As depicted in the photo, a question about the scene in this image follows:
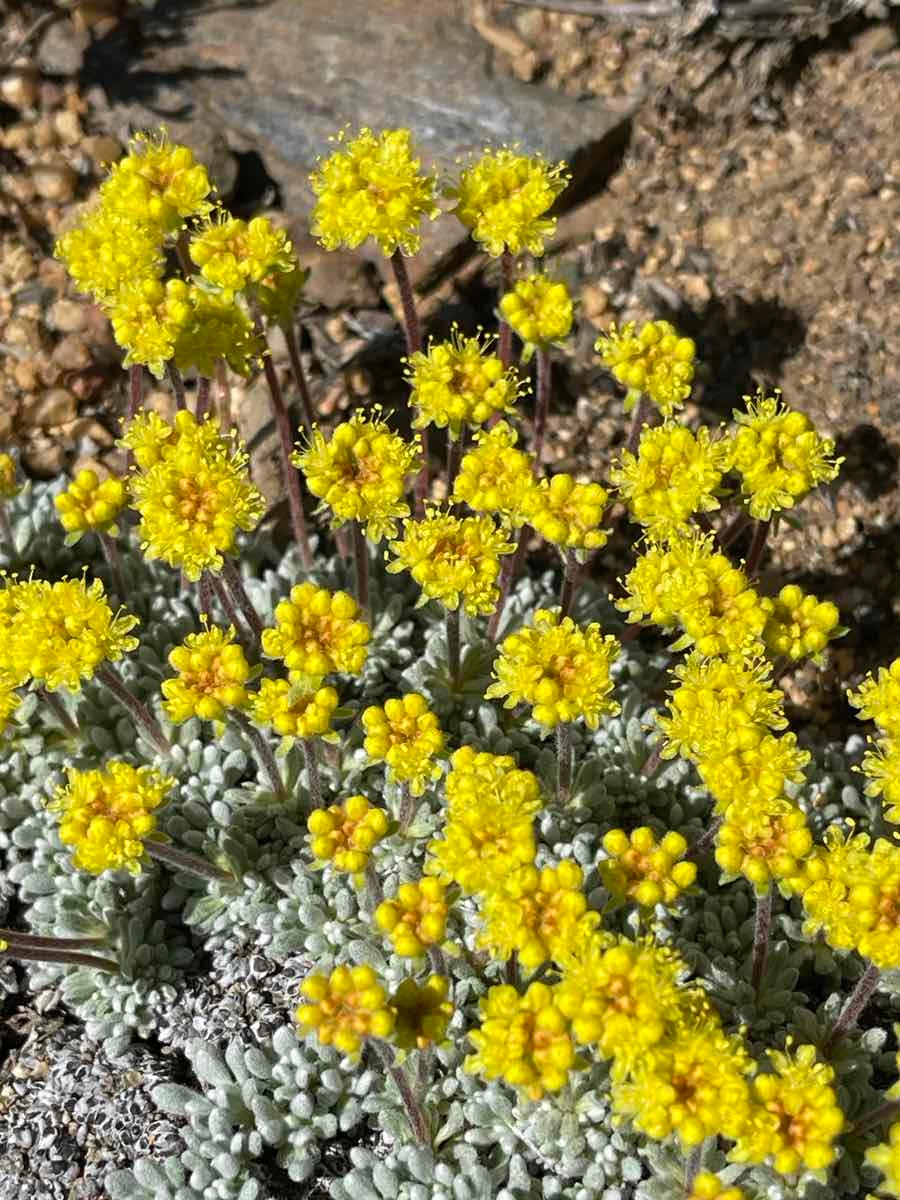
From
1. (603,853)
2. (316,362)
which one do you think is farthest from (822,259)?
(603,853)

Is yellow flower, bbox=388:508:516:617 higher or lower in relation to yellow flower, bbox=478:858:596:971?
higher

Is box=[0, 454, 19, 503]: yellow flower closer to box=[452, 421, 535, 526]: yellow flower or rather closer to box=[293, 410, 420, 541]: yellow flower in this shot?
box=[293, 410, 420, 541]: yellow flower

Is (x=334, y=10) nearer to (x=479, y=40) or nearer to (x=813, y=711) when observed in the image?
(x=479, y=40)

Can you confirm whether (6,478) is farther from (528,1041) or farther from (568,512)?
(528,1041)

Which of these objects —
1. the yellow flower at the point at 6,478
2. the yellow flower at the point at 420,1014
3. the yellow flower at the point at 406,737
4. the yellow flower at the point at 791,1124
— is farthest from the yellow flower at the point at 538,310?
the yellow flower at the point at 791,1124

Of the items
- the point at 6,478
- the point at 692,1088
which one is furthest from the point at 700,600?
the point at 6,478

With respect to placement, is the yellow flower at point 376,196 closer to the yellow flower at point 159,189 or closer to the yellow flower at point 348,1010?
the yellow flower at point 159,189

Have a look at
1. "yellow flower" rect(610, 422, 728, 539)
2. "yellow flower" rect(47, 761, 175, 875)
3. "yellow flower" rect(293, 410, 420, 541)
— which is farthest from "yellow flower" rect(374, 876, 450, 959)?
"yellow flower" rect(610, 422, 728, 539)
